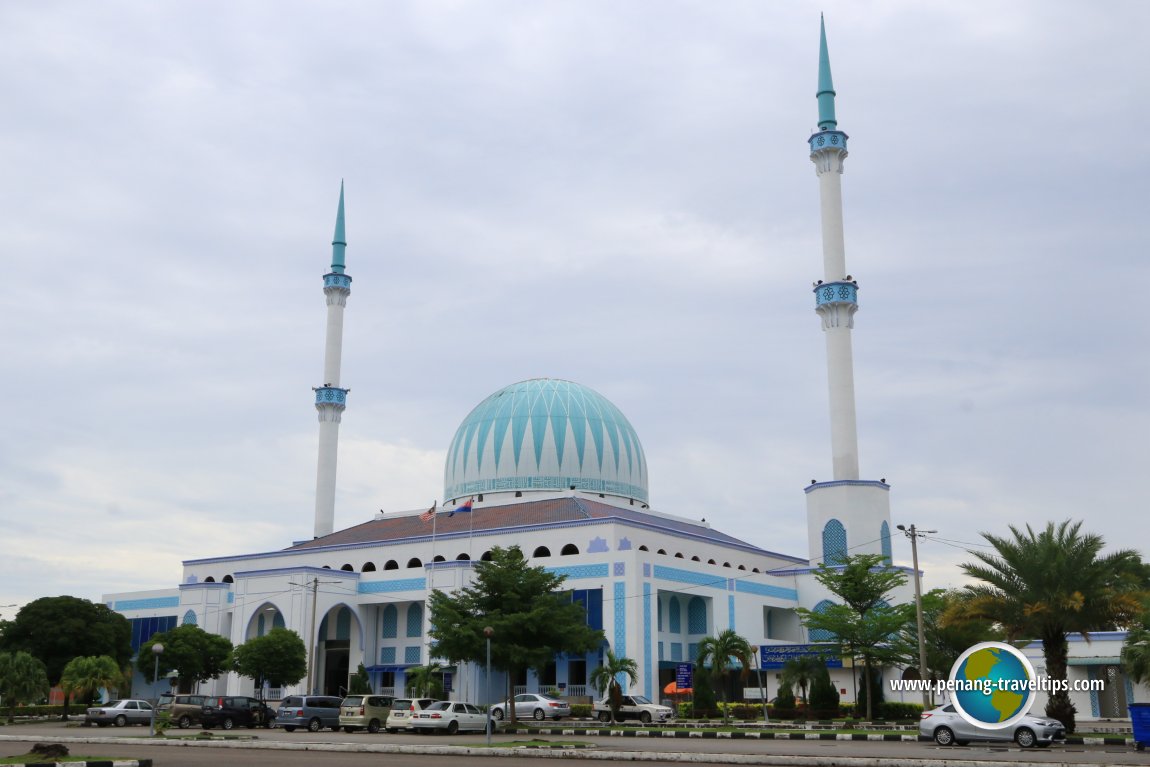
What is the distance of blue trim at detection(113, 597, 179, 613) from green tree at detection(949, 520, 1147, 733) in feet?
160

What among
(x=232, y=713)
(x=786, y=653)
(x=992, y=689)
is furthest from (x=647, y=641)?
(x=992, y=689)

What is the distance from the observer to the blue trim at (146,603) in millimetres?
65750

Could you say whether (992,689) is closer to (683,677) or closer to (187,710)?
(683,677)

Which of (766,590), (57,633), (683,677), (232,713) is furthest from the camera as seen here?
(766,590)

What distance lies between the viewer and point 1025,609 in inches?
1188

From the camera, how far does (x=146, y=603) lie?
221 feet

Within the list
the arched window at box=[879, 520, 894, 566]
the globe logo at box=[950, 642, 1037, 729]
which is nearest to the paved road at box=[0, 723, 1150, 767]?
the globe logo at box=[950, 642, 1037, 729]

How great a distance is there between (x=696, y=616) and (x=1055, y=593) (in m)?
28.8

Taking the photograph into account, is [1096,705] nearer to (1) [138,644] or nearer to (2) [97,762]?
(2) [97,762]

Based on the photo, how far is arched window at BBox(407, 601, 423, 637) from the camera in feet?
191

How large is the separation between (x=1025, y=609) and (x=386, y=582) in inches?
1417

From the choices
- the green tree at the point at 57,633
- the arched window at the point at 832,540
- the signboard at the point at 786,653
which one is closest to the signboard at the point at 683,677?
the signboard at the point at 786,653

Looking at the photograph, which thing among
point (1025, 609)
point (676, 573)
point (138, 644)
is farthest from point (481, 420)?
point (1025, 609)

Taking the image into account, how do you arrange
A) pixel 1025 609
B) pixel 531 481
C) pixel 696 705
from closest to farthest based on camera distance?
pixel 1025 609, pixel 696 705, pixel 531 481
